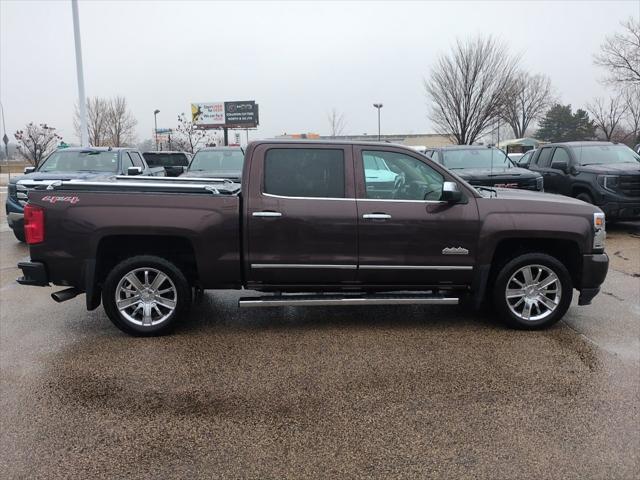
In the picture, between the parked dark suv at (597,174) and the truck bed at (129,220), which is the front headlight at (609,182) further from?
the truck bed at (129,220)

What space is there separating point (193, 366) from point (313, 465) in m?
1.74

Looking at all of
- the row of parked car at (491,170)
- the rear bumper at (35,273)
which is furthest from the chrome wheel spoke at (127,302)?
the row of parked car at (491,170)

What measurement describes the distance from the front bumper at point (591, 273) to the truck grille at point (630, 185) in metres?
6.20

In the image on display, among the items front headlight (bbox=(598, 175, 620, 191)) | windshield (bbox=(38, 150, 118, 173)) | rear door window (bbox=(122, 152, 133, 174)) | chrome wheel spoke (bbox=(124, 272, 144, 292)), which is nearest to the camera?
chrome wheel spoke (bbox=(124, 272, 144, 292))

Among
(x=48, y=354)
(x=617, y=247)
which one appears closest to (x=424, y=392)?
(x=48, y=354)

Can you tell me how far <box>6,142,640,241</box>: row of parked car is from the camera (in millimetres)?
10125

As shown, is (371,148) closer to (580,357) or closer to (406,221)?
(406,221)

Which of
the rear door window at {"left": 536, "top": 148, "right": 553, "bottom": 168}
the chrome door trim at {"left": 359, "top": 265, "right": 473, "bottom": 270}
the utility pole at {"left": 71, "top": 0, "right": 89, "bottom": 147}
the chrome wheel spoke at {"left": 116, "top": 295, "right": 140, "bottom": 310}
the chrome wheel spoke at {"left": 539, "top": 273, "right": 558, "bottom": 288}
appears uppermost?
the utility pole at {"left": 71, "top": 0, "right": 89, "bottom": 147}

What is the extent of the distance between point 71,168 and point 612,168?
10819mm

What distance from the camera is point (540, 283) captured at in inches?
205

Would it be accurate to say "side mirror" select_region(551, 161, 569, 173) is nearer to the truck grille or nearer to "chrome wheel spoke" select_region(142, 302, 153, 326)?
the truck grille

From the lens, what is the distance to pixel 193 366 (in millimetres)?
4430

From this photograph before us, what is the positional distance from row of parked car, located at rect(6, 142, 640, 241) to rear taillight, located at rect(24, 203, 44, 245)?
170 inches

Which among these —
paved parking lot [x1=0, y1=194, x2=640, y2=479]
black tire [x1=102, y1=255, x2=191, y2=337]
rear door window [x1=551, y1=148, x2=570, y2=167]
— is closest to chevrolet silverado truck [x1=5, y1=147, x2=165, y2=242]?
paved parking lot [x1=0, y1=194, x2=640, y2=479]
